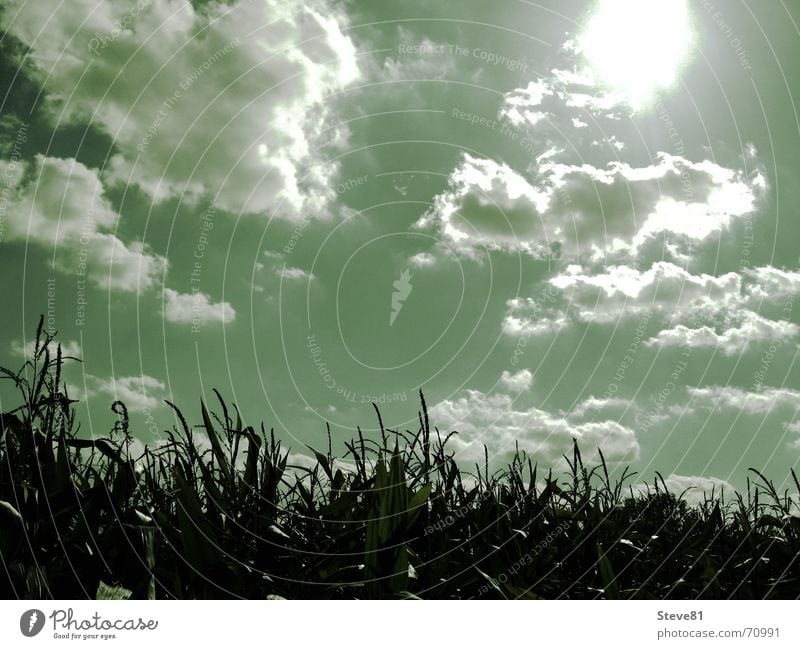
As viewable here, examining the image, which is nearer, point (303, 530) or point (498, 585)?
point (498, 585)

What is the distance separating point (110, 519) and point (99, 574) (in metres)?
0.23

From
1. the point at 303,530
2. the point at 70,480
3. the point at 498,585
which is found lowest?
the point at 498,585
